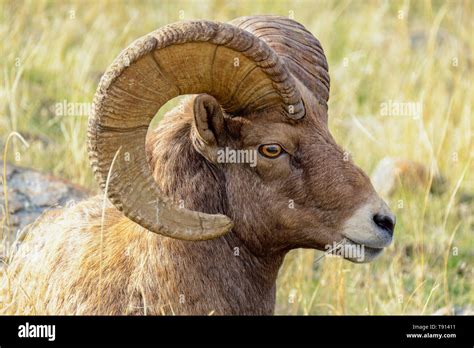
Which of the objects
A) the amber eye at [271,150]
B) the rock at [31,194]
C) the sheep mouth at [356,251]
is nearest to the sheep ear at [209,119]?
the amber eye at [271,150]

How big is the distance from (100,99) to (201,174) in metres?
0.93

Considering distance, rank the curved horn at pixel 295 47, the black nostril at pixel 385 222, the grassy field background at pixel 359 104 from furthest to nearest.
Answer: the grassy field background at pixel 359 104, the curved horn at pixel 295 47, the black nostril at pixel 385 222

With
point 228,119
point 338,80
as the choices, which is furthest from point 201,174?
point 338,80

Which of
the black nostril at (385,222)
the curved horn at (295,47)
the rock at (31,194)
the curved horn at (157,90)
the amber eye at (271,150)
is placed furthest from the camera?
the rock at (31,194)

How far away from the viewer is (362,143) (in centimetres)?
1465

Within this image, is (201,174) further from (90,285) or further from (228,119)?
(90,285)

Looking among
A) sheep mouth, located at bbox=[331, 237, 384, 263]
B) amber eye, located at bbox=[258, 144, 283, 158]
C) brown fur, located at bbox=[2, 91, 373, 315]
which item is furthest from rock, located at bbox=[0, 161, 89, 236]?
sheep mouth, located at bbox=[331, 237, 384, 263]

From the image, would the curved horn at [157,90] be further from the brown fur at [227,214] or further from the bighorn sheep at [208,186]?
the brown fur at [227,214]

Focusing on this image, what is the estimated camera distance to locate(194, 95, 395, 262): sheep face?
729cm

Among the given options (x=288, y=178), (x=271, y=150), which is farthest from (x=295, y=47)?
(x=288, y=178)

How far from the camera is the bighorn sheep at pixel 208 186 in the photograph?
695 centimetres

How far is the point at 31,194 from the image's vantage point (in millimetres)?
9906

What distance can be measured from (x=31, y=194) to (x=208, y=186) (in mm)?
3033

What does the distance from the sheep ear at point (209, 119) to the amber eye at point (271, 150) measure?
29 cm
